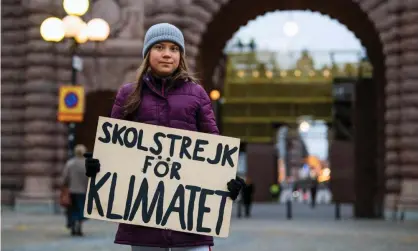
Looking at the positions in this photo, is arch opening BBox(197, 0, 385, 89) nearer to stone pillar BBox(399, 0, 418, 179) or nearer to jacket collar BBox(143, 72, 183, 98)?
stone pillar BBox(399, 0, 418, 179)

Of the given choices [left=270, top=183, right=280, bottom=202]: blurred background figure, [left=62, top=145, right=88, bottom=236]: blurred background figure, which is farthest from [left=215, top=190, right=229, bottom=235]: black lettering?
[left=270, top=183, right=280, bottom=202]: blurred background figure

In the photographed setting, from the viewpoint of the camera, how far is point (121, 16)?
30.1 metres

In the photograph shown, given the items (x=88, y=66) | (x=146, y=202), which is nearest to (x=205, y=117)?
(x=146, y=202)

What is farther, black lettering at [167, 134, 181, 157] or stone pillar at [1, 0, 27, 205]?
stone pillar at [1, 0, 27, 205]

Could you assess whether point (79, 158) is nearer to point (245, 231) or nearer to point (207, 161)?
point (245, 231)

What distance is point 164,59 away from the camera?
603 cm

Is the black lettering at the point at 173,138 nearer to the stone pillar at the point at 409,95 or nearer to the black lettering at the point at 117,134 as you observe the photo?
the black lettering at the point at 117,134

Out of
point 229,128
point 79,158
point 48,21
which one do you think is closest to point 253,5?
point 48,21

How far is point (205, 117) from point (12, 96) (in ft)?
84.2

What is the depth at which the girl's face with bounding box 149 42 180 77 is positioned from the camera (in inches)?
237

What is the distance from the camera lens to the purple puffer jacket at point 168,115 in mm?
5848

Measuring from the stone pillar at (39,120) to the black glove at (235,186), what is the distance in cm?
2374

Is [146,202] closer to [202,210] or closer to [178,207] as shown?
[178,207]

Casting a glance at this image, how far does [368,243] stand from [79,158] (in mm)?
6324
